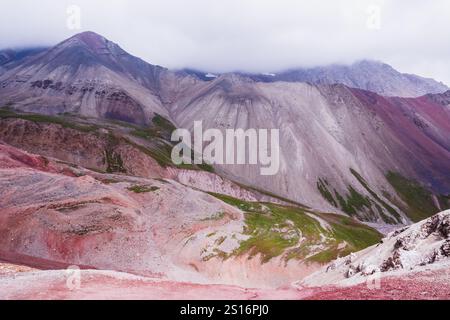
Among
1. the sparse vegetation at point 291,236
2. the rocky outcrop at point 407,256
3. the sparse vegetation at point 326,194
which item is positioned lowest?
the sparse vegetation at point 326,194

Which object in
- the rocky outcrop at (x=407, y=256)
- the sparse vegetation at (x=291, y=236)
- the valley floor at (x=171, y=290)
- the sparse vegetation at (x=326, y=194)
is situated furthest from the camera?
the sparse vegetation at (x=326, y=194)

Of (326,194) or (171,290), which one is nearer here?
(171,290)

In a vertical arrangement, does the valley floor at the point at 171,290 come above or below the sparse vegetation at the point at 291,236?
above

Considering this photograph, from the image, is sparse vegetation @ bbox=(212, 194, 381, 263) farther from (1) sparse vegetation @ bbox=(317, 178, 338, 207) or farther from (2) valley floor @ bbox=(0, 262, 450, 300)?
(1) sparse vegetation @ bbox=(317, 178, 338, 207)

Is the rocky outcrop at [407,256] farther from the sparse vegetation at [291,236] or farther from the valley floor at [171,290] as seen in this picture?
the sparse vegetation at [291,236]

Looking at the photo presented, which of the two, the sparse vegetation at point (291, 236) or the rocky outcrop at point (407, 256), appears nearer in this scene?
the rocky outcrop at point (407, 256)

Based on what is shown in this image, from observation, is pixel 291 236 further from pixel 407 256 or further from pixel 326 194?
pixel 326 194

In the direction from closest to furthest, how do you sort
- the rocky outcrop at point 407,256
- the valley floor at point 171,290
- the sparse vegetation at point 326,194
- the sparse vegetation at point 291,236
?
the valley floor at point 171,290 → the rocky outcrop at point 407,256 → the sparse vegetation at point 291,236 → the sparse vegetation at point 326,194

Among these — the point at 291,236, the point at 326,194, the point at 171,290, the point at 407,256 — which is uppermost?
the point at 407,256

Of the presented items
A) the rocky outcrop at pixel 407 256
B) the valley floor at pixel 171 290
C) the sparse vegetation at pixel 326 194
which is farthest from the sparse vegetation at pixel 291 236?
the sparse vegetation at pixel 326 194

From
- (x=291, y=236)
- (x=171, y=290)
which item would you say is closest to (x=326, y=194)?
(x=291, y=236)

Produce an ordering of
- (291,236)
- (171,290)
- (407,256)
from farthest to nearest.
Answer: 1. (291,236)
2. (407,256)
3. (171,290)

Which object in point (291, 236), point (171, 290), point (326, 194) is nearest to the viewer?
point (171, 290)

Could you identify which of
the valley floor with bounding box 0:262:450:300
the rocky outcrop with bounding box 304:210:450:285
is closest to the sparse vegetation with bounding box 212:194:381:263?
the rocky outcrop with bounding box 304:210:450:285
